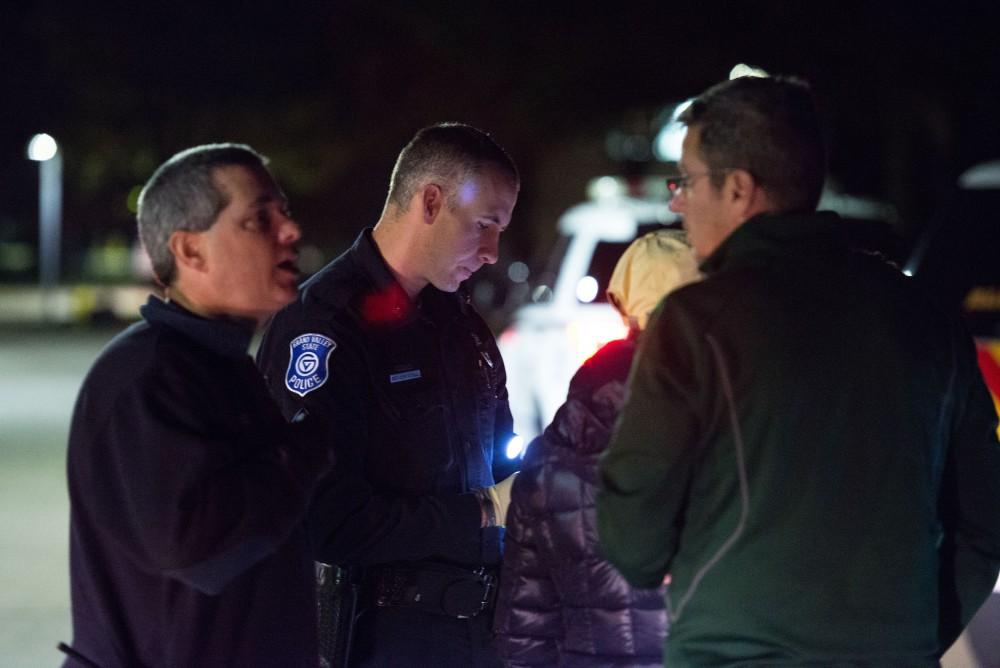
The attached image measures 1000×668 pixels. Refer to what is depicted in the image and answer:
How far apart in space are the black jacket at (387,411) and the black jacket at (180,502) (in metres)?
0.53

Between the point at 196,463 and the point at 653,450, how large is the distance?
2.43ft

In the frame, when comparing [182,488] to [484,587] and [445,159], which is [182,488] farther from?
[445,159]

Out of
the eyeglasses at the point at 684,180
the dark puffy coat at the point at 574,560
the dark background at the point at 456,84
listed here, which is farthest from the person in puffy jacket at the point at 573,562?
the dark background at the point at 456,84

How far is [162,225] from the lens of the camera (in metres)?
2.41

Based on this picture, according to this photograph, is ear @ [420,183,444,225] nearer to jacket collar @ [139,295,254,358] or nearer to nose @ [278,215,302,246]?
nose @ [278,215,302,246]

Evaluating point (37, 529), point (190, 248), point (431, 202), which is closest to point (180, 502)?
point (190, 248)

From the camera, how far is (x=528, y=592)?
2.74 metres

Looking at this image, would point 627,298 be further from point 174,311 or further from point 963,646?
point 963,646

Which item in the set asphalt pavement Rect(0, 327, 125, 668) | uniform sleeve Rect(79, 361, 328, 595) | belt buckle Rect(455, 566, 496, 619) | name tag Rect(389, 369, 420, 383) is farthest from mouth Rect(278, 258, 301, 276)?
asphalt pavement Rect(0, 327, 125, 668)

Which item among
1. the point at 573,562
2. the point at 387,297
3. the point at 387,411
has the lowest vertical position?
the point at 573,562

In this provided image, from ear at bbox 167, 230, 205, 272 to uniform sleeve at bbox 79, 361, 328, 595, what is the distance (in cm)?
23

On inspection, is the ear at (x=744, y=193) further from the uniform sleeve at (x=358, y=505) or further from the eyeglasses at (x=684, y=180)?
the uniform sleeve at (x=358, y=505)

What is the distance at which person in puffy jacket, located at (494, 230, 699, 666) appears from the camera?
105 inches

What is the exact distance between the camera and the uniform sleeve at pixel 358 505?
9.49ft
